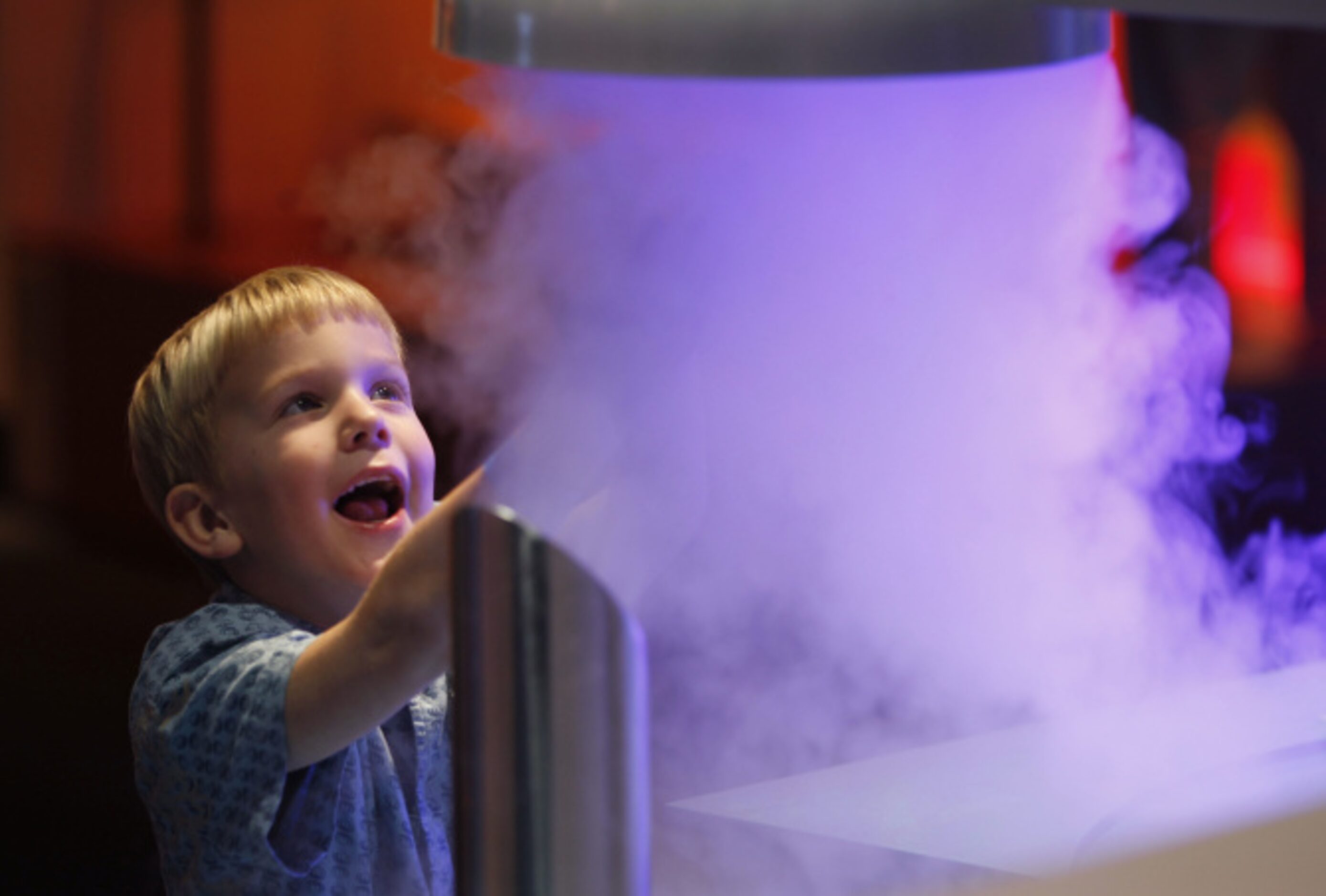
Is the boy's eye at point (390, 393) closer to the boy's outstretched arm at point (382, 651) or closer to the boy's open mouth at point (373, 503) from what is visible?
the boy's open mouth at point (373, 503)

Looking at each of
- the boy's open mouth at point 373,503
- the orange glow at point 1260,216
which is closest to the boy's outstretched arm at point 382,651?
the boy's open mouth at point 373,503

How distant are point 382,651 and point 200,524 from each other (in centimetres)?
32

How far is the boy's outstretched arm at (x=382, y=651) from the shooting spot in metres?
0.39

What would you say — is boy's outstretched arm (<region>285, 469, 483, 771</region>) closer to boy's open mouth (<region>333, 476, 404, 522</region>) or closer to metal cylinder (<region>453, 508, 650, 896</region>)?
metal cylinder (<region>453, 508, 650, 896</region>)

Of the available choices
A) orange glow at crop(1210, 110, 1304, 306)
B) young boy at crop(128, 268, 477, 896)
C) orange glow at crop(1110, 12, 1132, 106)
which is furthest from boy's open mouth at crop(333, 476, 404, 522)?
orange glow at crop(1210, 110, 1304, 306)

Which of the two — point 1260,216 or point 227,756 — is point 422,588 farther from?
point 1260,216

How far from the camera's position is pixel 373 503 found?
70 centimetres

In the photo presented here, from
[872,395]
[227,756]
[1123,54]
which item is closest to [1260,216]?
[1123,54]

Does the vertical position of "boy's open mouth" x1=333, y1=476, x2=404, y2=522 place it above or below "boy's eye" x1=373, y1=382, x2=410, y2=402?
below

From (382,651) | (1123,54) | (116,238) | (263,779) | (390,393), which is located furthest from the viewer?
(1123,54)

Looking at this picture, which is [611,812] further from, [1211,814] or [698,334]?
[698,334]

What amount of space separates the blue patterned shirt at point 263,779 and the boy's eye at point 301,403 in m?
0.10

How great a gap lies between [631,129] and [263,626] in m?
0.55

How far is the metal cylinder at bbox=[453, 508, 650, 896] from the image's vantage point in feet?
1.06
